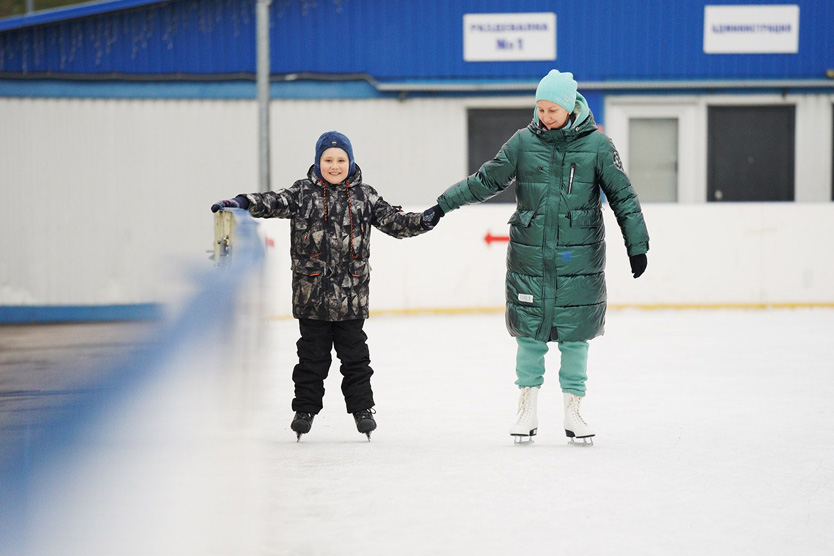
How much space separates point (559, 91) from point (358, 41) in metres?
9.07

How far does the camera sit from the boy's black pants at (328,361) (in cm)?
466

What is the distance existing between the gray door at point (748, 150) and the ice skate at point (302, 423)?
9.75 m

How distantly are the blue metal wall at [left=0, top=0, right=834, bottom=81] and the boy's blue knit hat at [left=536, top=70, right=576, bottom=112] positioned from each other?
29.1ft

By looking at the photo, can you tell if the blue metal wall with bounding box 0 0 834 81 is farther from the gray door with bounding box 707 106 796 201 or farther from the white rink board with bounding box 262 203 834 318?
the white rink board with bounding box 262 203 834 318

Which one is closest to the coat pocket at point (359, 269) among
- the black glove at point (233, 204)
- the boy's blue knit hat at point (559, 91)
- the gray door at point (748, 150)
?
the black glove at point (233, 204)

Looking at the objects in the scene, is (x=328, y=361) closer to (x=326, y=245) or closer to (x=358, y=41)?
(x=326, y=245)

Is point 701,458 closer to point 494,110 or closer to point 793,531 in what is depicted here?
point 793,531

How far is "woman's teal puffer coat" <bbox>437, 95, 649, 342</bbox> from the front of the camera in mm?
4488

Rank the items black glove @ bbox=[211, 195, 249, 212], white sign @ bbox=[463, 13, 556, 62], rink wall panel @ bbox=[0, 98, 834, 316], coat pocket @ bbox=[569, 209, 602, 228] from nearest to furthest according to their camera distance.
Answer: black glove @ bbox=[211, 195, 249, 212]
coat pocket @ bbox=[569, 209, 602, 228]
rink wall panel @ bbox=[0, 98, 834, 316]
white sign @ bbox=[463, 13, 556, 62]

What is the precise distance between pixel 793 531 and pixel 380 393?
306 cm

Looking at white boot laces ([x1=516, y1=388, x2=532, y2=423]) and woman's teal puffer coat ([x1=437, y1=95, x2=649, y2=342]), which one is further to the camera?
white boot laces ([x1=516, y1=388, x2=532, y2=423])

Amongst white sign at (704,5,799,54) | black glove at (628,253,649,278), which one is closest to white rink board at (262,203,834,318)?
white sign at (704,5,799,54)

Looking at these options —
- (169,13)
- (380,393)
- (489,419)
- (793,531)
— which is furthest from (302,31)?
(793,531)

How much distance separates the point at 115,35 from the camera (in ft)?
42.9
